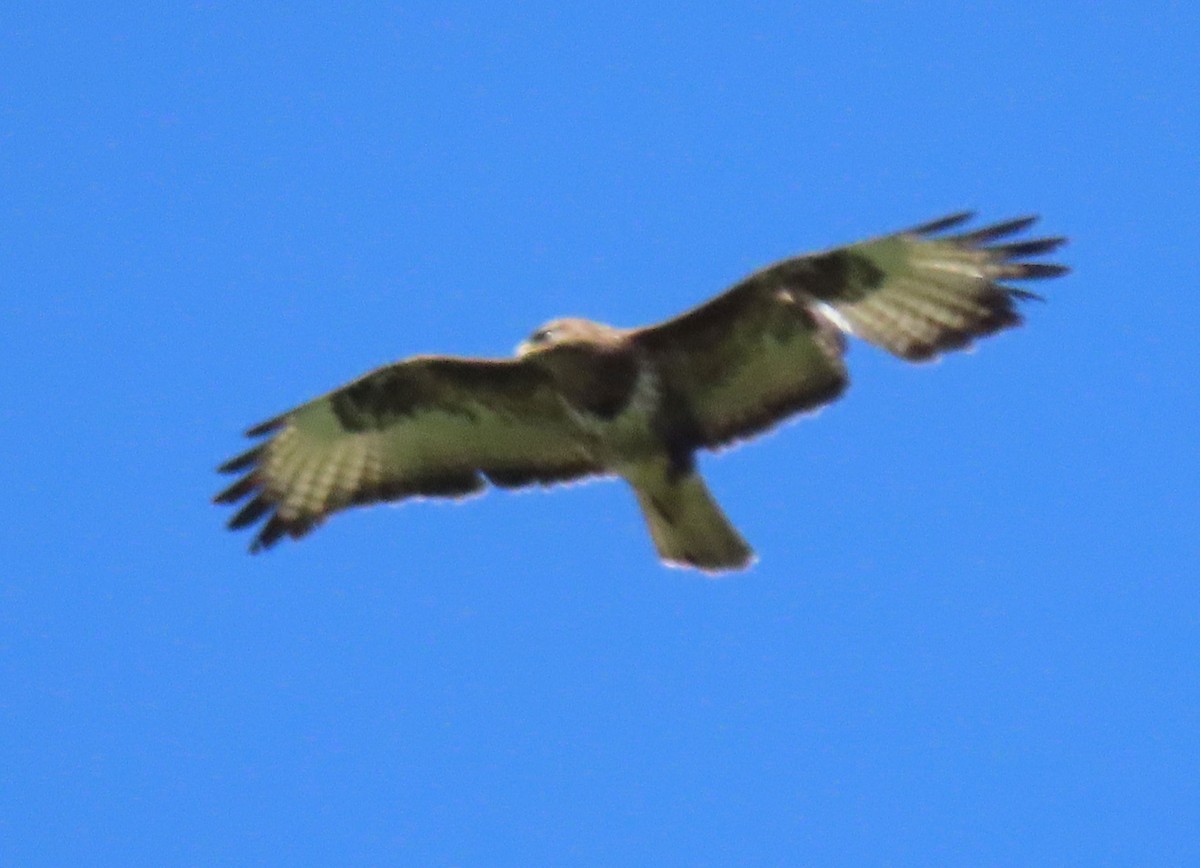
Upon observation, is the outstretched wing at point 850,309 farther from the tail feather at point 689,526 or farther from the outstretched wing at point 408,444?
the outstretched wing at point 408,444

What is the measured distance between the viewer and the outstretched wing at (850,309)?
10836mm

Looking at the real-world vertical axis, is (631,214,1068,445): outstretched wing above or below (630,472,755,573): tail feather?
above

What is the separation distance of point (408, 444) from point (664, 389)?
134 centimetres

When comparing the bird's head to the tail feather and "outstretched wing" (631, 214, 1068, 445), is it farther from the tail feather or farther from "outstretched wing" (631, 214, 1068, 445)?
the tail feather

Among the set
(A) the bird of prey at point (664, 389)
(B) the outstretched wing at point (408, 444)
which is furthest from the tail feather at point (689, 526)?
(B) the outstretched wing at point (408, 444)

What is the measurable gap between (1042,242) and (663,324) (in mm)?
1668

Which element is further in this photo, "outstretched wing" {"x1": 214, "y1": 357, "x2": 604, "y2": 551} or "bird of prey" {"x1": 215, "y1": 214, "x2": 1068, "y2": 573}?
"outstretched wing" {"x1": 214, "y1": 357, "x2": 604, "y2": 551}

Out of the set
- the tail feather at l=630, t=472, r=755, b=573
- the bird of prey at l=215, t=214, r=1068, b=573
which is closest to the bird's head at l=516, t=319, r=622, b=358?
the bird of prey at l=215, t=214, r=1068, b=573

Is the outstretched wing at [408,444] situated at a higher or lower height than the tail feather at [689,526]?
higher

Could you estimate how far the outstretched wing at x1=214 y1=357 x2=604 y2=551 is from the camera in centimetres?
1140

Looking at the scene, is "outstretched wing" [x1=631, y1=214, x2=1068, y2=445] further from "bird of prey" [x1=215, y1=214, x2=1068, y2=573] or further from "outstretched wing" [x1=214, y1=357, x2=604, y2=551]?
"outstretched wing" [x1=214, y1=357, x2=604, y2=551]

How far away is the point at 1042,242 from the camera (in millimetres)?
10797

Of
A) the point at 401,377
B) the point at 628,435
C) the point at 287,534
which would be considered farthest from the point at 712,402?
the point at 287,534

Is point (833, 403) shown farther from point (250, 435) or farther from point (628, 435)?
point (250, 435)
